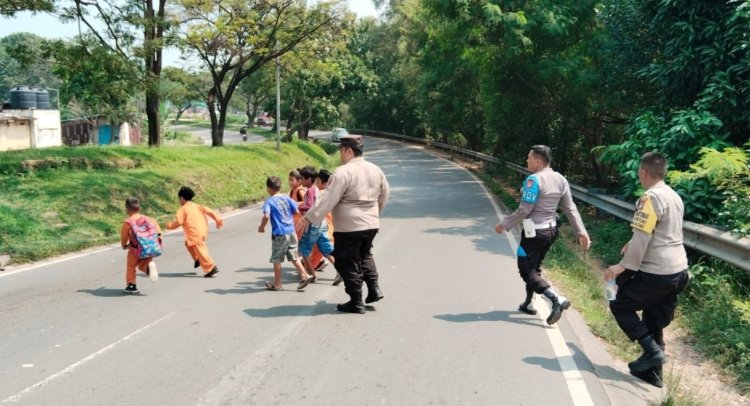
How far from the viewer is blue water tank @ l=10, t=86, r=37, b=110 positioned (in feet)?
135

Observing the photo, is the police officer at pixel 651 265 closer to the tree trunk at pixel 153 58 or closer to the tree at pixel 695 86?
the tree at pixel 695 86

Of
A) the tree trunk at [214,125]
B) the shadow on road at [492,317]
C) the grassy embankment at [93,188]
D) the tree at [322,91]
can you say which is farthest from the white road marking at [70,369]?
the tree at [322,91]

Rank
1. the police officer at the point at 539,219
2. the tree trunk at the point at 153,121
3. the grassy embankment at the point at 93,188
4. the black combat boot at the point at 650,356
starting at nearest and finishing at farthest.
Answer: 1. the black combat boot at the point at 650,356
2. the police officer at the point at 539,219
3. the grassy embankment at the point at 93,188
4. the tree trunk at the point at 153,121

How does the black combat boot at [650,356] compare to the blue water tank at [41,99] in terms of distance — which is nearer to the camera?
the black combat boot at [650,356]

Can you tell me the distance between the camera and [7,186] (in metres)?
12.9

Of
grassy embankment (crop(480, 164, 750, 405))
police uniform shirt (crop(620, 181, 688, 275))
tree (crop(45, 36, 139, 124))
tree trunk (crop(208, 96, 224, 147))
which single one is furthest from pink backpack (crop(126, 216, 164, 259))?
tree trunk (crop(208, 96, 224, 147))

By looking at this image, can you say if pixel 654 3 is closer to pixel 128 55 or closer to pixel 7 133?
pixel 128 55

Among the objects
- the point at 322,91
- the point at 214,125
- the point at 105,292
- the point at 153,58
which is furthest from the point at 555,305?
the point at 322,91

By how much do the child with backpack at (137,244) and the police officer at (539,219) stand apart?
4.10 m

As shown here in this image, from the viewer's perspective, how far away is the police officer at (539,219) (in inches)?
232

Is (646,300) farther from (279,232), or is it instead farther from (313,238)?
(313,238)

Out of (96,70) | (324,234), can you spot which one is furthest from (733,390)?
(96,70)

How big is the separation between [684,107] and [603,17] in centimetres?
425

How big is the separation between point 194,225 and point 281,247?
1.33 m
